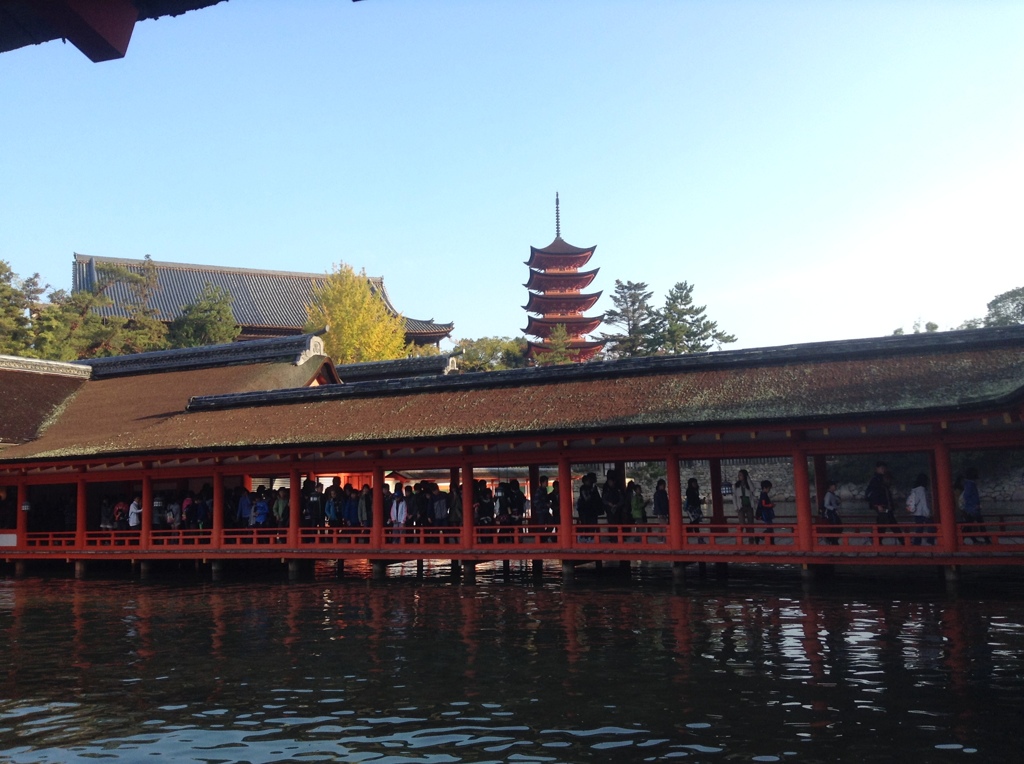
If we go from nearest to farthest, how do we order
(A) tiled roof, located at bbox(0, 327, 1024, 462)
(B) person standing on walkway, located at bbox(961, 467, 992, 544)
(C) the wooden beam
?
1. (C) the wooden beam
2. (B) person standing on walkway, located at bbox(961, 467, 992, 544)
3. (A) tiled roof, located at bbox(0, 327, 1024, 462)

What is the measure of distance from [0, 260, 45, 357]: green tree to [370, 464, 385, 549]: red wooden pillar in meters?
30.9

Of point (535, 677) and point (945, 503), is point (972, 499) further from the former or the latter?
point (535, 677)

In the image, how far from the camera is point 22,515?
91.1 ft

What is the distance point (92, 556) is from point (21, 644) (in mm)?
11761

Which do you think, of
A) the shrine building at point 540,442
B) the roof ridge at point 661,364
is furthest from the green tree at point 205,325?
the roof ridge at point 661,364

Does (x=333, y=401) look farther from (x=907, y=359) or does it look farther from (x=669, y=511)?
(x=907, y=359)

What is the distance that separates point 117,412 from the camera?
3084 cm

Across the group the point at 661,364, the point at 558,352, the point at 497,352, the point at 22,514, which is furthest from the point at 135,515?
the point at 497,352

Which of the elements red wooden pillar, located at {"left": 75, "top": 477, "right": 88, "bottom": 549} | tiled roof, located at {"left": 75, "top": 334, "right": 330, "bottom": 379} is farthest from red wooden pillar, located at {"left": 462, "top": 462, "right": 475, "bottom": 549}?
tiled roof, located at {"left": 75, "top": 334, "right": 330, "bottom": 379}

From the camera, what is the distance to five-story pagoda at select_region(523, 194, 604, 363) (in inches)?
2598

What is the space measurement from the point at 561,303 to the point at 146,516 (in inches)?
1749

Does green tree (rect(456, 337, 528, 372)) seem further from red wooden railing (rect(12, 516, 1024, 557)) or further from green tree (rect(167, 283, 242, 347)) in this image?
red wooden railing (rect(12, 516, 1024, 557))

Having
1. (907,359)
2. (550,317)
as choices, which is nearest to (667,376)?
(907,359)

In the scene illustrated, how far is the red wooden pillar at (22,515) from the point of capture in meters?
27.7
